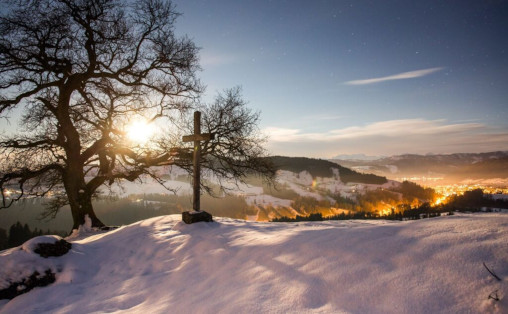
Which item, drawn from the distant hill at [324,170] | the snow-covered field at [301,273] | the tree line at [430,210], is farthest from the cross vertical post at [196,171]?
the distant hill at [324,170]

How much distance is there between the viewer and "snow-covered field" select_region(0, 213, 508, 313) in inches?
85.8

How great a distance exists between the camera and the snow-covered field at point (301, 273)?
218 centimetres

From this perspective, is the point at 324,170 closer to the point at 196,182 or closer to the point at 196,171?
the point at 196,171

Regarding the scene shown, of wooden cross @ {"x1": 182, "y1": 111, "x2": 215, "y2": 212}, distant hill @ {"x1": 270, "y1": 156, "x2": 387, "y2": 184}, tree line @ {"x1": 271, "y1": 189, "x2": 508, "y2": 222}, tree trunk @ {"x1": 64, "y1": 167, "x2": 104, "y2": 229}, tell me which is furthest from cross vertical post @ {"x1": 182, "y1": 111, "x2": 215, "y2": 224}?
distant hill @ {"x1": 270, "y1": 156, "x2": 387, "y2": 184}


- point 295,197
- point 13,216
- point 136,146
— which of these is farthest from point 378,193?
point 13,216

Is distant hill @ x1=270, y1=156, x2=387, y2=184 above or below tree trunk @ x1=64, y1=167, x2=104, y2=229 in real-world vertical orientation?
below

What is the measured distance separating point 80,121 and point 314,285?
1389 cm

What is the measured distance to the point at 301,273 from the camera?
3098 mm

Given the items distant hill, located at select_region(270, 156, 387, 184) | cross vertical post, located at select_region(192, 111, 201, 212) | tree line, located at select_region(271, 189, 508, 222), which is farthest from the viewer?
distant hill, located at select_region(270, 156, 387, 184)

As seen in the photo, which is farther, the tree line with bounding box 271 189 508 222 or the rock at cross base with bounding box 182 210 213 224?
the tree line with bounding box 271 189 508 222

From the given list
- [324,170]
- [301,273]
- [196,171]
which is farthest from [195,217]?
[324,170]

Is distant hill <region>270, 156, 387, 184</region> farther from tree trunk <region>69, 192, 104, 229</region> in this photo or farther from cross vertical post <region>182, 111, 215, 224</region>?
cross vertical post <region>182, 111, 215, 224</region>

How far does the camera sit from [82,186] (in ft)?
36.0

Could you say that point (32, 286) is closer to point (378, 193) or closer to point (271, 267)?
point (271, 267)
